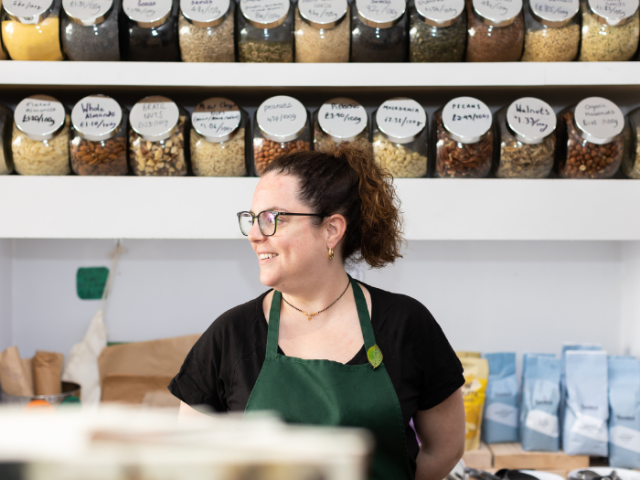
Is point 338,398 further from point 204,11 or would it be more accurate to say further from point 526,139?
point 204,11

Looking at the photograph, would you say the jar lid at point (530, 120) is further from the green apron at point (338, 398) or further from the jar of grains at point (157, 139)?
the jar of grains at point (157, 139)

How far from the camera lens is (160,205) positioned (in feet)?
4.18

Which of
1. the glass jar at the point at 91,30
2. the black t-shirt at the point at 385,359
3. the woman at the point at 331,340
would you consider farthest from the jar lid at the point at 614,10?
the glass jar at the point at 91,30

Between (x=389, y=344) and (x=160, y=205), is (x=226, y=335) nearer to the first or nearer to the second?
(x=389, y=344)

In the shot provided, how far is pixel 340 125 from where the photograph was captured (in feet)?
4.15

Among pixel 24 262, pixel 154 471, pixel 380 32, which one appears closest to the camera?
pixel 154 471

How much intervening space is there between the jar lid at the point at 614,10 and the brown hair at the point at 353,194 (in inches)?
26.5

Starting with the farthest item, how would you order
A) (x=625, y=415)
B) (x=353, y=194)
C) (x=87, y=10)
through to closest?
(x=625, y=415) → (x=87, y=10) → (x=353, y=194)

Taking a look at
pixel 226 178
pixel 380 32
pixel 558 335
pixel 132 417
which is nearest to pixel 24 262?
pixel 226 178

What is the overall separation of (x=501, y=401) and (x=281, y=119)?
1.01 metres

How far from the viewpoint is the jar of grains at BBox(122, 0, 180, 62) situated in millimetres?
1235

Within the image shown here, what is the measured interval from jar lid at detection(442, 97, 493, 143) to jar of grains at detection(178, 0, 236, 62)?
0.54 metres

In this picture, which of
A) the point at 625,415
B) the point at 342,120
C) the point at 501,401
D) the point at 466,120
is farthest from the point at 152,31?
the point at 625,415

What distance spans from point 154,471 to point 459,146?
3.69ft
